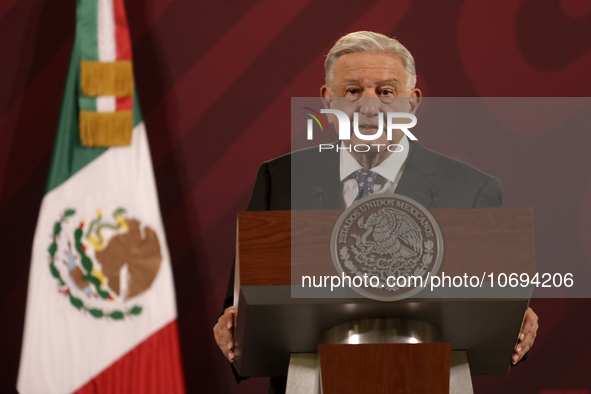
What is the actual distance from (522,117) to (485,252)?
6.69 ft

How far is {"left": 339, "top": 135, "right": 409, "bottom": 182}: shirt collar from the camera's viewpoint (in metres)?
1.85

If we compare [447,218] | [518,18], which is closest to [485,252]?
[447,218]

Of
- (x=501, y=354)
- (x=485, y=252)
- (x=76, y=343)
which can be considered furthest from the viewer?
(x=76, y=343)

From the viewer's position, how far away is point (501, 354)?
4.30 feet

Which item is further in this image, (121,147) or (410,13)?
(410,13)

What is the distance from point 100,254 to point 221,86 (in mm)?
917

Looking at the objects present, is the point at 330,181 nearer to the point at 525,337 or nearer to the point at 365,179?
the point at 365,179

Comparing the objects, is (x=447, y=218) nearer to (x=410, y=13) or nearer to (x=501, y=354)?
(x=501, y=354)

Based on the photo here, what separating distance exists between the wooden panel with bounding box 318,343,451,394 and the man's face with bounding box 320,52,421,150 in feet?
3.08

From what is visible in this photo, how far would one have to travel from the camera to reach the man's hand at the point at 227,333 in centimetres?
146

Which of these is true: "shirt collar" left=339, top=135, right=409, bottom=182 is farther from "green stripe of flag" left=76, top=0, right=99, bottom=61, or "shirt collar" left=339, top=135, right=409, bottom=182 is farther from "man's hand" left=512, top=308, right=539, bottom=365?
"green stripe of flag" left=76, top=0, right=99, bottom=61

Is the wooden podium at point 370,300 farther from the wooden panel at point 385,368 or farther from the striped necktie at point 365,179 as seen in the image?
the striped necktie at point 365,179

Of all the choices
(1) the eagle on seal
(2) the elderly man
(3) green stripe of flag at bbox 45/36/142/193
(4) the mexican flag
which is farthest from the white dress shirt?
(3) green stripe of flag at bbox 45/36/142/193

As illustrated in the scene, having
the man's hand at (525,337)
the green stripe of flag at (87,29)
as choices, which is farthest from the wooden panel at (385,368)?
the green stripe of flag at (87,29)
